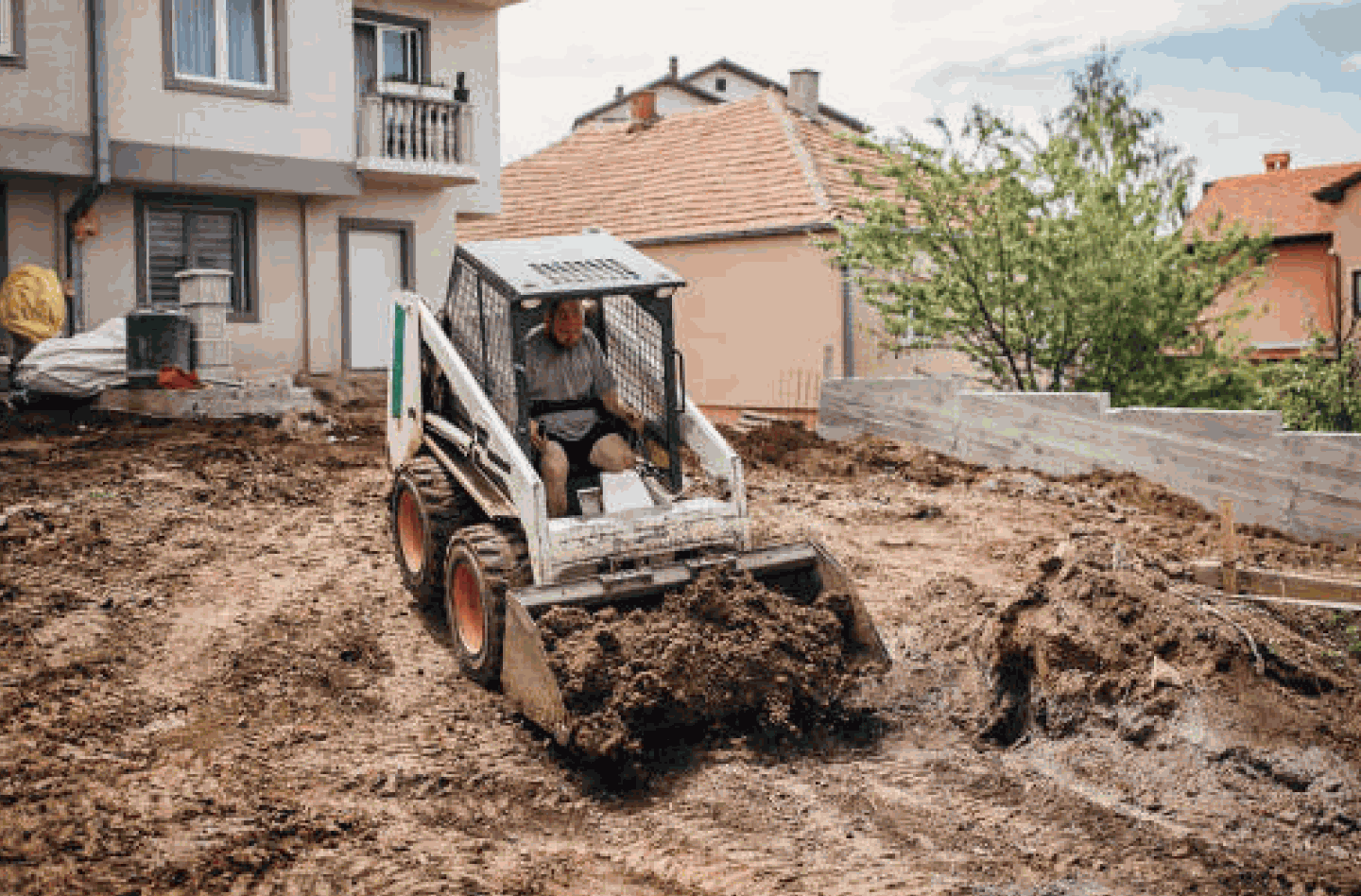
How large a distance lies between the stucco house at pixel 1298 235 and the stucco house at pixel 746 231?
10.3 m

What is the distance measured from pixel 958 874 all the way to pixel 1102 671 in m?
2.15

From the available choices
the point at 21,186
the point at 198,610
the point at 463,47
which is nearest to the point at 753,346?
the point at 463,47

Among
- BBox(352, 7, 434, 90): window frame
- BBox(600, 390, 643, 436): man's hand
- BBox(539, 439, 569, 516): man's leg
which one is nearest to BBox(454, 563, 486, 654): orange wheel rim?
BBox(539, 439, 569, 516): man's leg

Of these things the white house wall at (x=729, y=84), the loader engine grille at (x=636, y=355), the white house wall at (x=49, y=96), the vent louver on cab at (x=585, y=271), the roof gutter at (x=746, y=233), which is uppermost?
the white house wall at (x=729, y=84)

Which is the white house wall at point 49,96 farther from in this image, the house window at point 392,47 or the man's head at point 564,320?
the man's head at point 564,320

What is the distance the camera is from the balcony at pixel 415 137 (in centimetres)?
1839

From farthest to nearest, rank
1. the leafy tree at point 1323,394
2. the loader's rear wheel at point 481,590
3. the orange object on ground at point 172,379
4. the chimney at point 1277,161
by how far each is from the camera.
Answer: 1. the chimney at point 1277,161
2. the orange object on ground at point 172,379
3. the leafy tree at point 1323,394
4. the loader's rear wheel at point 481,590

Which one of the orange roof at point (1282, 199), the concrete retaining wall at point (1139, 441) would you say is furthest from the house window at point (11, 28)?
the orange roof at point (1282, 199)

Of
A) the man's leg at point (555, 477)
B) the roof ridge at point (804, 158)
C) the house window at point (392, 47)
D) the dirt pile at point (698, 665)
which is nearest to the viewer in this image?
the dirt pile at point (698, 665)

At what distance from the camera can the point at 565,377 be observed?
865 cm

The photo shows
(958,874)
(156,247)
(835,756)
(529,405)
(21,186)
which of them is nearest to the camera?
A: (958,874)

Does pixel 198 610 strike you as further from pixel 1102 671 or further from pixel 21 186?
pixel 21 186

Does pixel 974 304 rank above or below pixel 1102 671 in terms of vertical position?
above

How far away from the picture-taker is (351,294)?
62.3ft
